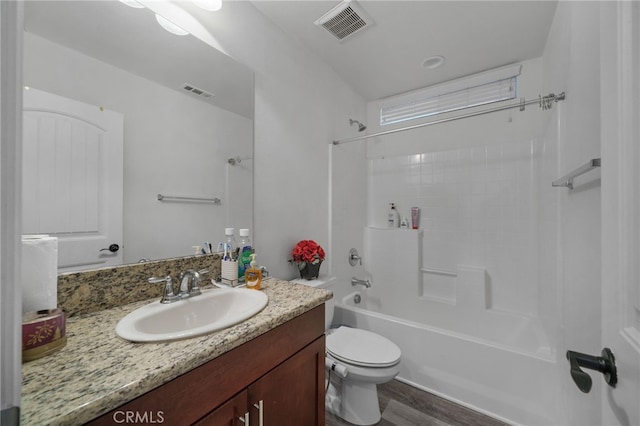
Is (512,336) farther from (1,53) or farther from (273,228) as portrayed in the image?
(1,53)

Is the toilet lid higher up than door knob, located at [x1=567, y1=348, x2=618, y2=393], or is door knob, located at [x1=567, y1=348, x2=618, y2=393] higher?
door knob, located at [x1=567, y1=348, x2=618, y2=393]

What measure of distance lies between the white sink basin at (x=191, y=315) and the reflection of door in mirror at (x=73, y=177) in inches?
10.8

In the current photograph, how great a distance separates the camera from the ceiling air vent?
1493 mm

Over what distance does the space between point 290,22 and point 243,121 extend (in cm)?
80

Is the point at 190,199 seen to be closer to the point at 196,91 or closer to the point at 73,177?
the point at 73,177

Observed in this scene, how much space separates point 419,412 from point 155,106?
2.13 meters

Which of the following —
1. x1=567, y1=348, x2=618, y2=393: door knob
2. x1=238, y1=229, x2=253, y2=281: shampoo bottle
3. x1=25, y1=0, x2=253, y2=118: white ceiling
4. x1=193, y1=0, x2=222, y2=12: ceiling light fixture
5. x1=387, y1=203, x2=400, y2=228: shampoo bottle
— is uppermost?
x1=193, y1=0, x2=222, y2=12: ceiling light fixture

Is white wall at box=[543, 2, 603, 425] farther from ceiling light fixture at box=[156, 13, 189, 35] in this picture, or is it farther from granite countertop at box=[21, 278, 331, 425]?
ceiling light fixture at box=[156, 13, 189, 35]

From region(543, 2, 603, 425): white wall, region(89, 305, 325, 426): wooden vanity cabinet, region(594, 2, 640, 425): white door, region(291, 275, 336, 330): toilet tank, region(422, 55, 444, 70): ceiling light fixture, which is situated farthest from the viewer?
→ region(422, 55, 444, 70): ceiling light fixture

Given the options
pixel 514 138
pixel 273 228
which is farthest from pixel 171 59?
pixel 514 138

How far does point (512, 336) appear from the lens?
6.38 ft

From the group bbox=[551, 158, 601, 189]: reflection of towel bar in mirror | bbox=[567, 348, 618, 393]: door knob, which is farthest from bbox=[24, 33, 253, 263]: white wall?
bbox=[551, 158, 601, 189]: reflection of towel bar in mirror

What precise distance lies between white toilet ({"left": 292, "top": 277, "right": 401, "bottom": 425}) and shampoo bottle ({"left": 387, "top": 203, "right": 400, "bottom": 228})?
3.99 ft

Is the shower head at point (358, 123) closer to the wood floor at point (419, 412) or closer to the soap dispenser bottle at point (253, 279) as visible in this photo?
the soap dispenser bottle at point (253, 279)
